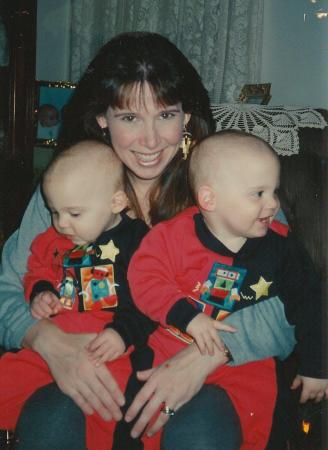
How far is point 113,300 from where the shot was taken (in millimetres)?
1200

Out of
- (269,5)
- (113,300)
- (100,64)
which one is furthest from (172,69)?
(269,5)

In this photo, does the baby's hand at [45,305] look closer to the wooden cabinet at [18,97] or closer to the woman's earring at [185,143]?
the woman's earring at [185,143]

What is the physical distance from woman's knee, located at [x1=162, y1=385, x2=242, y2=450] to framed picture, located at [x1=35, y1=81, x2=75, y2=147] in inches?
80.7

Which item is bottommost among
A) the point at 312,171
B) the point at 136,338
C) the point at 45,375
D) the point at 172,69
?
the point at 45,375

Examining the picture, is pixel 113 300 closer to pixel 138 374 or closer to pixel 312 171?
pixel 138 374

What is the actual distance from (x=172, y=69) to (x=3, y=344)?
0.99 meters

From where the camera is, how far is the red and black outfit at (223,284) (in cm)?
111

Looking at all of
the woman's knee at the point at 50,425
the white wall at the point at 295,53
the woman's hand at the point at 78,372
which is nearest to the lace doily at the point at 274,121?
the white wall at the point at 295,53

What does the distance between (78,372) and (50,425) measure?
0.14m

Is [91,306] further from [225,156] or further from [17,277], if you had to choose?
[225,156]

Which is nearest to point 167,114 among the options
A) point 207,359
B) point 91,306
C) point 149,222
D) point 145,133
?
point 145,133

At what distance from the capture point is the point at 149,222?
149cm

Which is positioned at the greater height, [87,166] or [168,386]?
[87,166]

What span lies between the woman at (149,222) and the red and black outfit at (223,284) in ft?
0.16
